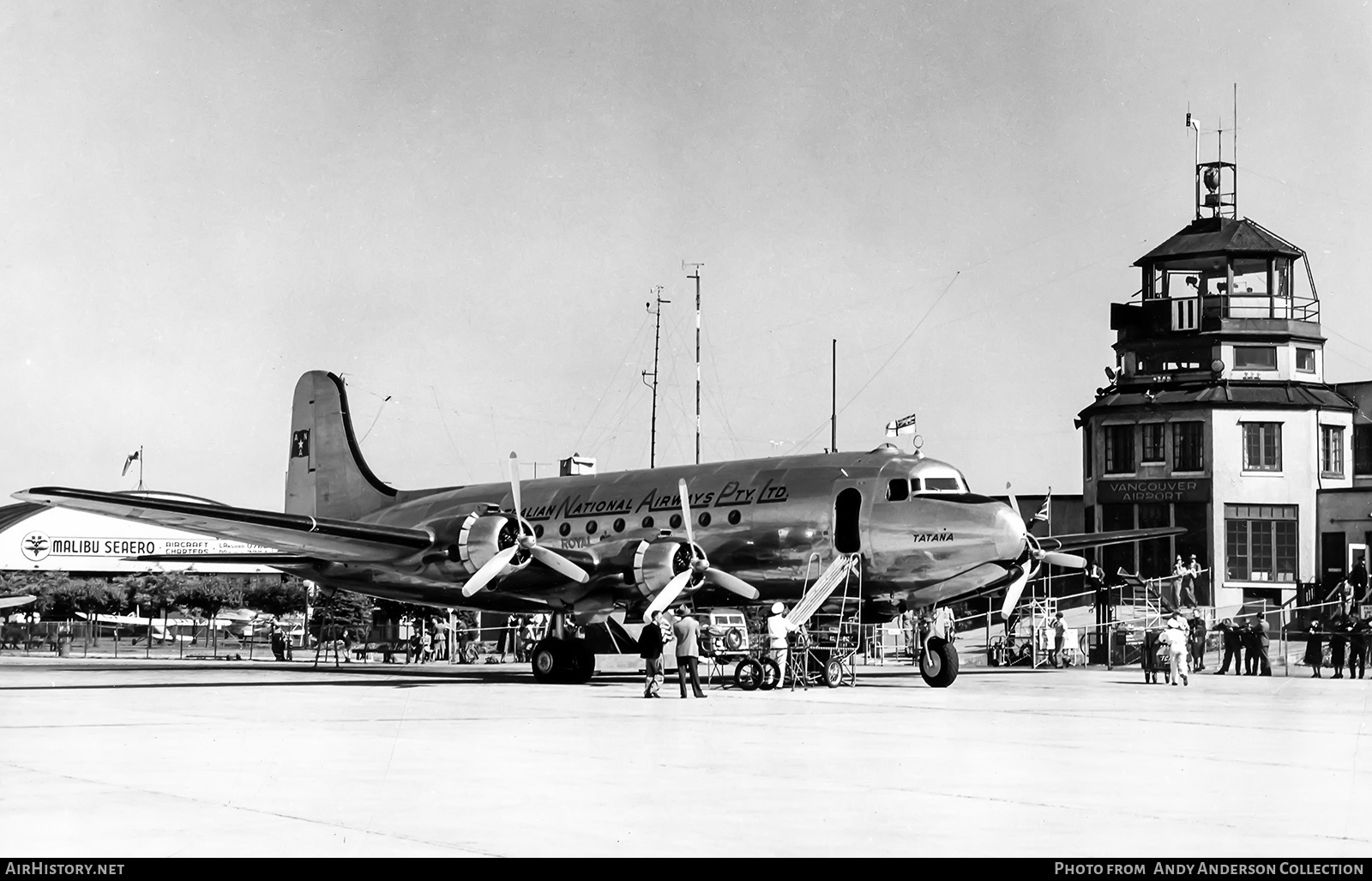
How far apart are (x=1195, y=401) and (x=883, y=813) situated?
44.0 m

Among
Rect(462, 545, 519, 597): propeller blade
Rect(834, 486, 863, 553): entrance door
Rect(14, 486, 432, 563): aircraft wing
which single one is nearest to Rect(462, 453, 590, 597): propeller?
Rect(462, 545, 519, 597): propeller blade

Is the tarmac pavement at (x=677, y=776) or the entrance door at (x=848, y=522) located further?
the entrance door at (x=848, y=522)

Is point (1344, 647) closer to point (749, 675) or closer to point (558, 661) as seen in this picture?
point (749, 675)

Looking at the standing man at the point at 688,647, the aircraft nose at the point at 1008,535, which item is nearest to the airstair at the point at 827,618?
the aircraft nose at the point at 1008,535

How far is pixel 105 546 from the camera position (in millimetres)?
81500

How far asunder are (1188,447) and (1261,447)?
2323 millimetres

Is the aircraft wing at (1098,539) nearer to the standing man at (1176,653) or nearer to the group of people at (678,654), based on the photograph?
the standing man at (1176,653)

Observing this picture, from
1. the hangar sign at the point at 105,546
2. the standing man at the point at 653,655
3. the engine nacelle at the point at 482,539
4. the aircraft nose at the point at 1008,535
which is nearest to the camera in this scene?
the standing man at the point at 653,655

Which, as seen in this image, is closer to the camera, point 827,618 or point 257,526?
point 827,618

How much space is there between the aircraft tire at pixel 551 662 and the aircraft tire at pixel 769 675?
4.69m

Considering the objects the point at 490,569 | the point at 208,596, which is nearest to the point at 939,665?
the point at 490,569

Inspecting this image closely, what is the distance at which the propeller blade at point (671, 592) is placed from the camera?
24.1 meters

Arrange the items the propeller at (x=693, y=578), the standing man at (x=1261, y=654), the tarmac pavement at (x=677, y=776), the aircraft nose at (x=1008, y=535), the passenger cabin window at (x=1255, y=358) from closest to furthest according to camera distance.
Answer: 1. the tarmac pavement at (x=677, y=776)
2. the aircraft nose at (x=1008, y=535)
3. the propeller at (x=693, y=578)
4. the standing man at (x=1261, y=654)
5. the passenger cabin window at (x=1255, y=358)
